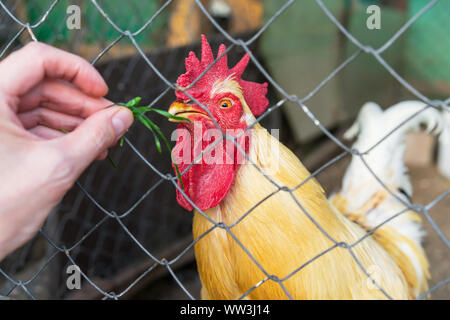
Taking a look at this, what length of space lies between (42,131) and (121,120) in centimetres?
29

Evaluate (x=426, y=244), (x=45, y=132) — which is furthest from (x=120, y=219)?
(x=426, y=244)

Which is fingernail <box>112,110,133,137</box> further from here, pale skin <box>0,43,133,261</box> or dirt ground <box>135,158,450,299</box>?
dirt ground <box>135,158,450,299</box>

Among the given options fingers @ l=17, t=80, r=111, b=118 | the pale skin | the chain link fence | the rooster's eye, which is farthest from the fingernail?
the chain link fence

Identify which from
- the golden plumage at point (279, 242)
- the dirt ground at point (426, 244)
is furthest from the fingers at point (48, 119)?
the dirt ground at point (426, 244)

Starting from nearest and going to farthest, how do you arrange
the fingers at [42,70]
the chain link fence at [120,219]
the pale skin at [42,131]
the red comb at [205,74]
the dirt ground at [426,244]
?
1. the pale skin at [42,131]
2. the fingers at [42,70]
3. the red comb at [205,74]
4. the chain link fence at [120,219]
5. the dirt ground at [426,244]

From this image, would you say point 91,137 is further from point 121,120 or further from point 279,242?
point 279,242

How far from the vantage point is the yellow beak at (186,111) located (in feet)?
4.03

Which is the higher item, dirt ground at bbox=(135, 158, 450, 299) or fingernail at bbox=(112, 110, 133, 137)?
fingernail at bbox=(112, 110, 133, 137)

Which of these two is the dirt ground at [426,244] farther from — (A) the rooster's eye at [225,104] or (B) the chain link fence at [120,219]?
(A) the rooster's eye at [225,104]

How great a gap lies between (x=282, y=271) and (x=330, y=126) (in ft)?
11.0

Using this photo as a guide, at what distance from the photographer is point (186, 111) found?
1243mm

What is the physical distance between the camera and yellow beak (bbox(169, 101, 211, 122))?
123 centimetres

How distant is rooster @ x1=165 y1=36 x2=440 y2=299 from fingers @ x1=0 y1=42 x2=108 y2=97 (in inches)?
9.3
